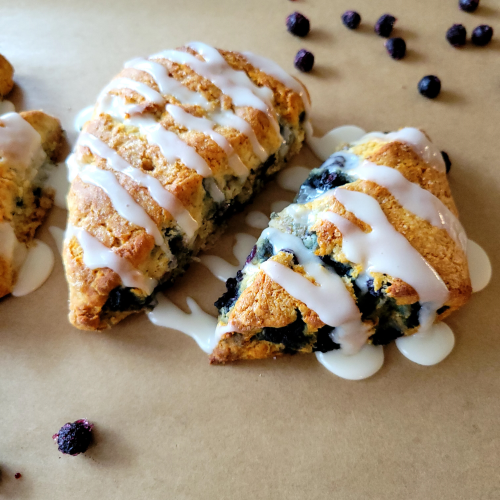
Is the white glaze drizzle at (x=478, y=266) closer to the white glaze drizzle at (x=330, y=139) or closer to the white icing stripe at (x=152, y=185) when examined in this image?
the white glaze drizzle at (x=330, y=139)

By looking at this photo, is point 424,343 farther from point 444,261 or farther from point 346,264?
point 346,264

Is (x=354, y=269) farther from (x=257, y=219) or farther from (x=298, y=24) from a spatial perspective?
(x=298, y=24)

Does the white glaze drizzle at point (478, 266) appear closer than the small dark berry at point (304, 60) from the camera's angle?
Yes

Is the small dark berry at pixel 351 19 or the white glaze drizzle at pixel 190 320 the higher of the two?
the small dark berry at pixel 351 19

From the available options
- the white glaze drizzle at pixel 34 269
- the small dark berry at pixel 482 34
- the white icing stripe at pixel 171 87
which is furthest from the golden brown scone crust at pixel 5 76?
the small dark berry at pixel 482 34

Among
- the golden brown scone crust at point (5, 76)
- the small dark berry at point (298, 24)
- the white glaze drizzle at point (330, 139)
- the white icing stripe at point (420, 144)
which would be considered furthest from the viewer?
the small dark berry at point (298, 24)

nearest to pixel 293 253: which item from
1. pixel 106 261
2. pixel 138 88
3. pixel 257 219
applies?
pixel 257 219
